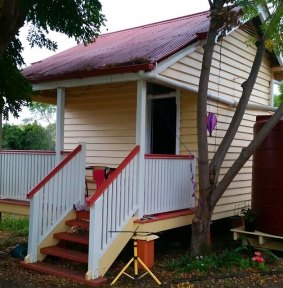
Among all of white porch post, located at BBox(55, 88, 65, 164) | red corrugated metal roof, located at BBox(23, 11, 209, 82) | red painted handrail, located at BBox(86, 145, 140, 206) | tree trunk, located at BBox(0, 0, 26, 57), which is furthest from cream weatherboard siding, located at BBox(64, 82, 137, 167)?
tree trunk, located at BBox(0, 0, 26, 57)

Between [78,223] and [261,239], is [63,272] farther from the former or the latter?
[261,239]

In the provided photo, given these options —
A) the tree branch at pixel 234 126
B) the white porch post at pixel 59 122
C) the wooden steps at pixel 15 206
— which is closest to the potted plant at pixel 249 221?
the tree branch at pixel 234 126

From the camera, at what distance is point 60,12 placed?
24.7ft

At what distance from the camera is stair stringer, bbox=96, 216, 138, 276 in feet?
20.7

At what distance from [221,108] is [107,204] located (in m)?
3.81

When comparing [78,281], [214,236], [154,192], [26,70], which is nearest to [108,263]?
[78,281]

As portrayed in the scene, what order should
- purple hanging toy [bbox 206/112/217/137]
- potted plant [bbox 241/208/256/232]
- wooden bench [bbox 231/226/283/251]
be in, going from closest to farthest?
wooden bench [bbox 231/226/283/251] < potted plant [bbox 241/208/256/232] < purple hanging toy [bbox 206/112/217/137]

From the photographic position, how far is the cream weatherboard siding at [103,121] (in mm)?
9117

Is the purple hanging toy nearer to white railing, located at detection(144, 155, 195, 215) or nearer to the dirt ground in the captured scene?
white railing, located at detection(144, 155, 195, 215)

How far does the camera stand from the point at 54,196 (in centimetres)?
733

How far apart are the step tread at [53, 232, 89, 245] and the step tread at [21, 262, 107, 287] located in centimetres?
46

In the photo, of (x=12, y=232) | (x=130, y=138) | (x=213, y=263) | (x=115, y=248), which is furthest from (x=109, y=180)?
(x=12, y=232)

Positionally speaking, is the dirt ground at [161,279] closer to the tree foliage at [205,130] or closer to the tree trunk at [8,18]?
the tree foliage at [205,130]

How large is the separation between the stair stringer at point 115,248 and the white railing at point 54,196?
133 cm
